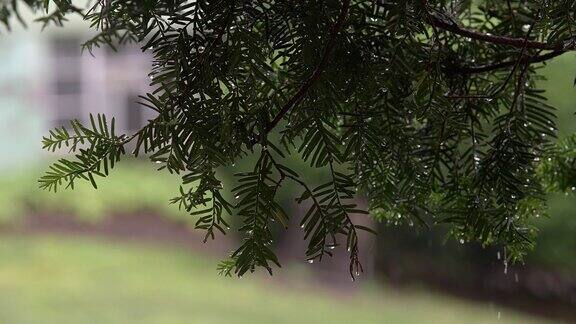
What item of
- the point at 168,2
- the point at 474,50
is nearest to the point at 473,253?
the point at 474,50

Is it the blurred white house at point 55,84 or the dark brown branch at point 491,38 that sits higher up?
the blurred white house at point 55,84

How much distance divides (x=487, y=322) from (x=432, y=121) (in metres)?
2.26

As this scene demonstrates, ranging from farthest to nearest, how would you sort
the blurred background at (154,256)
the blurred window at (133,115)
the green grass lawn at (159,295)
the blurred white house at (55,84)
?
the blurred window at (133,115) < the blurred white house at (55,84) < the green grass lawn at (159,295) < the blurred background at (154,256)

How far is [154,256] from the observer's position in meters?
3.46

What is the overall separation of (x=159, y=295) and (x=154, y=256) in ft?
1.38

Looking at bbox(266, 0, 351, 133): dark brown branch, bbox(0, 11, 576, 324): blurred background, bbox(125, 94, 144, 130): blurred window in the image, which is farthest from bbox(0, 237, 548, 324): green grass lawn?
bbox(266, 0, 351, 133): dark brown branch

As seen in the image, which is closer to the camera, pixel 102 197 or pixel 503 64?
pixel 503 64

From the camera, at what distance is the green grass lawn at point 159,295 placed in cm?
276

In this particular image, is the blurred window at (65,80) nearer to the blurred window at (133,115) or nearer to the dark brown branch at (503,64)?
the blurred window at (133,115)

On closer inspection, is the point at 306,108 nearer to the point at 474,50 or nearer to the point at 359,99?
the point at 359,99

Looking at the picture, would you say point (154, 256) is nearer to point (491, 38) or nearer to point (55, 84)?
point (55, 84)

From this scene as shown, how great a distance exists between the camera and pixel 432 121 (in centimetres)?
42

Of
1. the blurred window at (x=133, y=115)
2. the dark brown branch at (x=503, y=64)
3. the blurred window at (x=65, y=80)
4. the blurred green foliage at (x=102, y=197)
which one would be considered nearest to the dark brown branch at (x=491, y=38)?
the dark brown branch at (x=503, y=64)

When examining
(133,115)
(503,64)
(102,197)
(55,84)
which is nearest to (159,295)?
(102,197)
